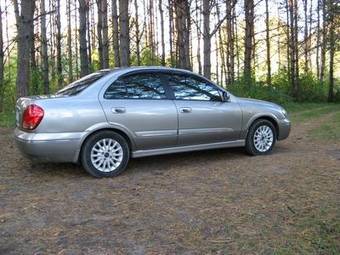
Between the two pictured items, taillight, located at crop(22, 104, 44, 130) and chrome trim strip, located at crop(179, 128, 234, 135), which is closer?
taillight, located at crop(22, 104, 44, 130)

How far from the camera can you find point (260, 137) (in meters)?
7.91

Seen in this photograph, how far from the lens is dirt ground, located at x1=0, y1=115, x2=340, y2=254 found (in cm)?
409

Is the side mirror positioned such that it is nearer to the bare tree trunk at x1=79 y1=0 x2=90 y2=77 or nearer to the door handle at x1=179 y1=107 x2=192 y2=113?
the door handle at x1=179 y1=107 x2=192 y2=113

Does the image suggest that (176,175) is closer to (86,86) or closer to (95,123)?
(95,123)

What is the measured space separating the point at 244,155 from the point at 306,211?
3139 millimetres

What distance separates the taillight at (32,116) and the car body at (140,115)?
0.04 feet

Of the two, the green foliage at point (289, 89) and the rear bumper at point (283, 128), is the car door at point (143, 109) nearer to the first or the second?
the rear bumper at point (283, 128)

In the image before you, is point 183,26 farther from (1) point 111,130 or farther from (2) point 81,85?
(1) point 111,130

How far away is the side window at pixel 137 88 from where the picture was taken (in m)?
6.62

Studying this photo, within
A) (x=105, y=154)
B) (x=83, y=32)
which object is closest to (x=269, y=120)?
(x=105, y=154)

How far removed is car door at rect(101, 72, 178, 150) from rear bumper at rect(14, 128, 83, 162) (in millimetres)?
586

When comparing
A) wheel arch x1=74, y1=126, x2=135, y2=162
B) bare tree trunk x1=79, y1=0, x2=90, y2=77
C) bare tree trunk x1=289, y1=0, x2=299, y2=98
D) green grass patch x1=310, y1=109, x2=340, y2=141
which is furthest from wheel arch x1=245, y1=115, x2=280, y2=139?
bare tree trunk x1=289, y1=0, x2=299, y2=98

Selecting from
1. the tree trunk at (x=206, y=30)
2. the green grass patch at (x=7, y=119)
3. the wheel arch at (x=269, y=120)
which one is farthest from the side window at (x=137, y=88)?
the tree trunk at (x=206, y=30)

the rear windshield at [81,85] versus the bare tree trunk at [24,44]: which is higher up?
the bare tree trunk at [24,44]
